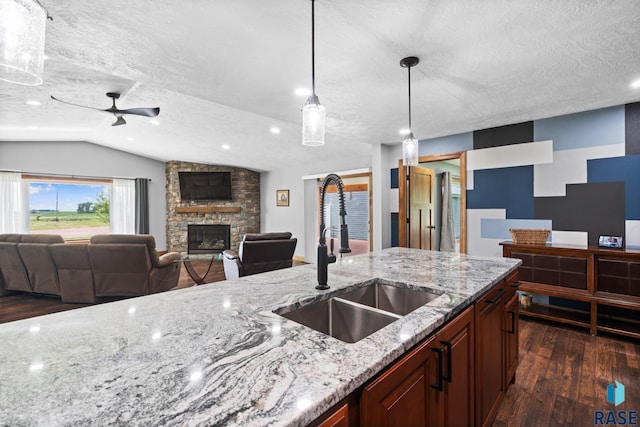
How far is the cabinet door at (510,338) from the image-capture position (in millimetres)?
1810

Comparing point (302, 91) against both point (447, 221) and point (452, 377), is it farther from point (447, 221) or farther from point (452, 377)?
point (447, 221)

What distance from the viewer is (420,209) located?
4707 mm

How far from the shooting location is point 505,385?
1.82 metres

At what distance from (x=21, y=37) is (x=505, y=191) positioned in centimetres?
417

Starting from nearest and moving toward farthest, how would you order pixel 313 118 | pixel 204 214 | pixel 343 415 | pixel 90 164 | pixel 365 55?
pixel 343 415 → pixel 313 118 → pixel 365 55 → pixel 90 164 → pixel 204 214

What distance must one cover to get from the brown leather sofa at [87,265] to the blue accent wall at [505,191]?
4.20 metres

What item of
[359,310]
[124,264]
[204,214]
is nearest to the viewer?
[359,310]

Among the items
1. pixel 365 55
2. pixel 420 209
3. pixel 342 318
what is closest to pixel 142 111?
pixel 365 55

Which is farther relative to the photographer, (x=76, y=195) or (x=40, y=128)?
(x=76, y=195)

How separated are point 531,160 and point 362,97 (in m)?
2.21

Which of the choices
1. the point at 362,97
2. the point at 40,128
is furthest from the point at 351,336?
the point at 40,128

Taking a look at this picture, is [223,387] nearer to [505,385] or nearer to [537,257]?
[505,385]

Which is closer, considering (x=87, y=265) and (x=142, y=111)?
(x=142, y=111)

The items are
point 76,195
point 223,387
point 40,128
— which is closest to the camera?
point 223,387
